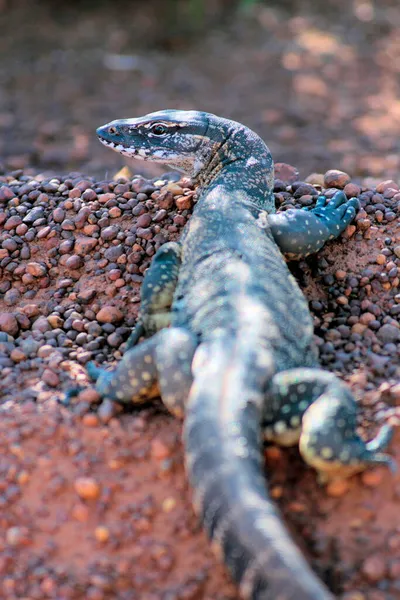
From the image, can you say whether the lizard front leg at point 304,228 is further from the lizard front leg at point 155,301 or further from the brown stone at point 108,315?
the brown stone at point 108,315

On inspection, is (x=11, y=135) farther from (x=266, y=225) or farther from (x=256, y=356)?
(x=256, y=356)

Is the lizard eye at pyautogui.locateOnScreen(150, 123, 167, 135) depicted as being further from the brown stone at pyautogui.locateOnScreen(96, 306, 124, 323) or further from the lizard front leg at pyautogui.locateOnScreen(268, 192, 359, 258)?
the brown stone at pyautogui.locateOnScreen(96, 306, 124, 323)

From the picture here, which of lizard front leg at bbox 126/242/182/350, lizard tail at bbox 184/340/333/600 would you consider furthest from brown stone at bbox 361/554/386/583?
lizard front leg at bbox 126/242/182/350

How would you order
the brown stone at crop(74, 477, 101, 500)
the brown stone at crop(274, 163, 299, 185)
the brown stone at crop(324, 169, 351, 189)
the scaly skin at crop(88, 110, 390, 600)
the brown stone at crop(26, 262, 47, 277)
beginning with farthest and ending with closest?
the brown stone at crop(274, 163, 299, 185), the brown stone at crop(324, 169, 351, 189), the brown stone at crop(26, 262, 47, 277), the brown stone at crop(74, 477, 101, 500), the scaly skin at crop(88, 110, 390, 600)

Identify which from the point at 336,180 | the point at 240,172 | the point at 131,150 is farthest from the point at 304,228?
the point at 131,150

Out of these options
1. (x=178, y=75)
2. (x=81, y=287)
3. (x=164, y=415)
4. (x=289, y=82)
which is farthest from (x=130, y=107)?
(x=164, y=415)

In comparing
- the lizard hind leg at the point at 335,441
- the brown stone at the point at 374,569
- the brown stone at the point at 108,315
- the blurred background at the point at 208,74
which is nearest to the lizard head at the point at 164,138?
the brown stone at the point at 108,315
